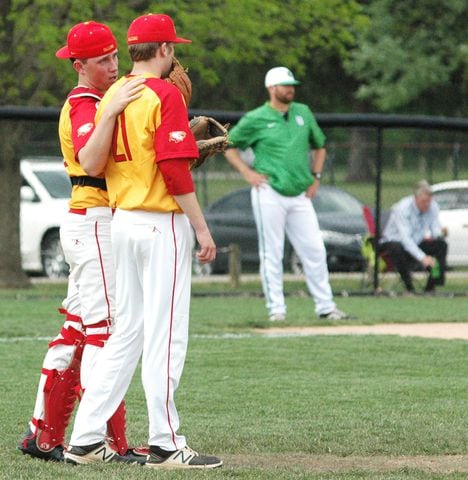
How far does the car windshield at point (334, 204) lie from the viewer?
21.1m

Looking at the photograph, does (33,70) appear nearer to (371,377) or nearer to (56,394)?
(371,377)

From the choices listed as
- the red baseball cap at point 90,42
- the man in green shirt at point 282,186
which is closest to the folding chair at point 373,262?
the man in green shirt at point 282,186

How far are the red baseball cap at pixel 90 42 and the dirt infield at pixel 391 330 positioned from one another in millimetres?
5987

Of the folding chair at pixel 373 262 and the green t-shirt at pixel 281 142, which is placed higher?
the green t-shirt at pixel 281 142

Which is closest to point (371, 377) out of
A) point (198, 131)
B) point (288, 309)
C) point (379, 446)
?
point (379, 446)

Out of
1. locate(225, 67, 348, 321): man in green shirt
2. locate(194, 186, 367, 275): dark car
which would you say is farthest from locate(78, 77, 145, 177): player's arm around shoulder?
locate(194, 186, 367, 275): dark car

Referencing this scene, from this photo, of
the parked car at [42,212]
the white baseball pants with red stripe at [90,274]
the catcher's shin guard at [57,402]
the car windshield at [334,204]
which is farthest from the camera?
the car windshield at [334,204]

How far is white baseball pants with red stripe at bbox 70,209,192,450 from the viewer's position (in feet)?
20.5

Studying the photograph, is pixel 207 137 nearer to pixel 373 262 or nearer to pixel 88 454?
pixel 88 454

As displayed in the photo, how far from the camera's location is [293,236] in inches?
523

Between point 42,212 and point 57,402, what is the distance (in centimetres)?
1354

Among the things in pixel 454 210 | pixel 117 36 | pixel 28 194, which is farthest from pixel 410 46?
pixel 117 36

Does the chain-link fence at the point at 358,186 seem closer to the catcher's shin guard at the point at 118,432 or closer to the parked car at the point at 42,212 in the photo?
the parked car at the point at 42,212

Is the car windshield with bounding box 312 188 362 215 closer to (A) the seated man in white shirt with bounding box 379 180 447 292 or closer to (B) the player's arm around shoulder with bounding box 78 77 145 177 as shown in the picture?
(A) the seated man in white shirt with bounding box 379 180 447 292
